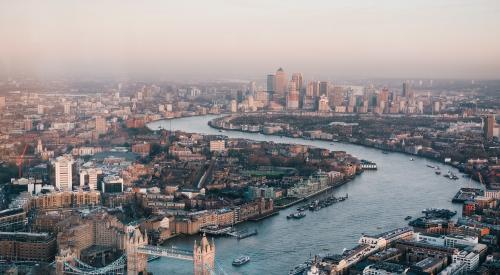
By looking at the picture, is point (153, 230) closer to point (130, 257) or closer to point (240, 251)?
point (240, 251)

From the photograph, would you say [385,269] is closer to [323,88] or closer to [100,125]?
[100,125]

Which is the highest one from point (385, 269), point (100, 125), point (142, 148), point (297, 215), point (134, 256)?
point (100, 125)

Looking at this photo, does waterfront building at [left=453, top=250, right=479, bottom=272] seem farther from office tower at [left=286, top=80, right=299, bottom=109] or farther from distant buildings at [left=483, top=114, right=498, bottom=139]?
office tower at [left=286, top=80, right=299, bottom=109]

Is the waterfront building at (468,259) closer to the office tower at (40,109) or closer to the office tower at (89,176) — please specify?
the office tower at (89,176)

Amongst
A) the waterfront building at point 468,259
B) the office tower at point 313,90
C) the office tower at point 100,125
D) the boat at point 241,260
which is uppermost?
the office tower at point 313,90

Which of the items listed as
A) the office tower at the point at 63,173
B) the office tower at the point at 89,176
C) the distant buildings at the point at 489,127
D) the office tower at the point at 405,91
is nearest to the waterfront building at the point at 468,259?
the office tower at the point at 89,176

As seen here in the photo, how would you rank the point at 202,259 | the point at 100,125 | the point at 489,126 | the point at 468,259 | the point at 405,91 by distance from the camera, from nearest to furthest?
the point at 202,259
the point at 468,259
the point at 100,125
the point at 489,126
the point at 405,91

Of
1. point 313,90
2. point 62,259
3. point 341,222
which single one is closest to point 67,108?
point 341,222
